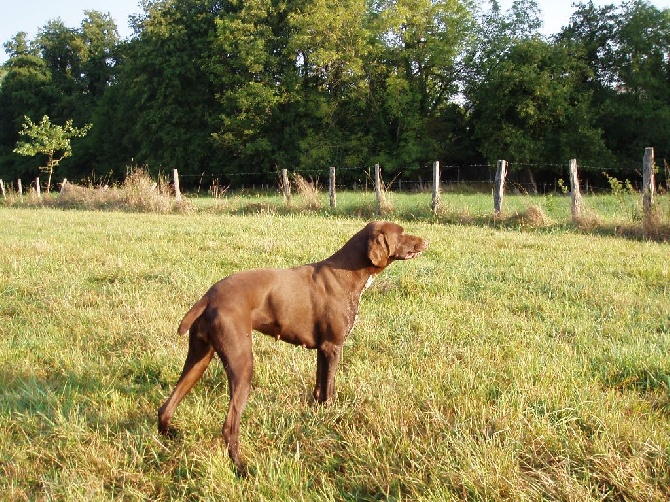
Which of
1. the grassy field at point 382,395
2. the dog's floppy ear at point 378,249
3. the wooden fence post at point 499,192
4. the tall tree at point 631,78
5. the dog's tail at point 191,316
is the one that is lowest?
the grassy field at point 382,395

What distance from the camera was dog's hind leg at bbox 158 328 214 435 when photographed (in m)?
→ 3.28

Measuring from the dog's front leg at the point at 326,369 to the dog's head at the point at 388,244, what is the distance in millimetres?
690

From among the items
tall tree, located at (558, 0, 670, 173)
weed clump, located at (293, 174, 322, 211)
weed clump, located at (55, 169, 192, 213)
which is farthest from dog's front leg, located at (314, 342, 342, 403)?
tall tree, located at (558, 0, 670, 173)

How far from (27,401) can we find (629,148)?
41718 millimetres

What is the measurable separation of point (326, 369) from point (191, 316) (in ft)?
3.27

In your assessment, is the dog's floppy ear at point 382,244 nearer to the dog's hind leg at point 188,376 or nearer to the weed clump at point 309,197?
the dog's hind leg at point 188,376

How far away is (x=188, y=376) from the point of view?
3.30 meters

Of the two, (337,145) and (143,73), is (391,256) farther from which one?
(143,73)

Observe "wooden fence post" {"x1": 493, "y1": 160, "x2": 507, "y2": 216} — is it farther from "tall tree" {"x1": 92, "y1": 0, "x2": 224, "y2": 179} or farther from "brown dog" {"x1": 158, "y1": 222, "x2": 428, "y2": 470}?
"tall tree" {"x1": 92, "y1": 0, "x2": 224, "y2": 179}

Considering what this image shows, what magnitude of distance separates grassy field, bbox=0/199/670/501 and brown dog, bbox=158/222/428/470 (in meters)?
0.29

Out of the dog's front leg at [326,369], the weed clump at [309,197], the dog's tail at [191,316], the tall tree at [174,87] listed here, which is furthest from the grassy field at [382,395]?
the tall tree at [174,87]

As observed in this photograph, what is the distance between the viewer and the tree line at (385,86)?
37.2 m

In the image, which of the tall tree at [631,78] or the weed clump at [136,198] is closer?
the weed clump at [136,198]

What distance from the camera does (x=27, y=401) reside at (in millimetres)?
3951
